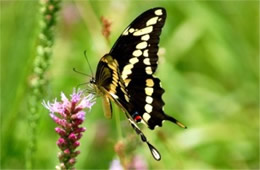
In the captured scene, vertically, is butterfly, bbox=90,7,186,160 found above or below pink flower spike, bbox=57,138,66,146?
above

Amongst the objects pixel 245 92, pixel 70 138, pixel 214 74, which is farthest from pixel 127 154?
pixel 214 74

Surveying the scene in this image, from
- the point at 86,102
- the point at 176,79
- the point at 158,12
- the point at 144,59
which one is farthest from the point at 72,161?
the point at 176,79

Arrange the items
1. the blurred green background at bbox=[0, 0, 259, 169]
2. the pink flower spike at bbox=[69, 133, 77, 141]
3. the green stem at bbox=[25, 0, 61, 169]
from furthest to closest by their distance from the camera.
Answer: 1. the blurred green background at bbox=[0, 0, 259, 169]
2. the green stem at bbox=[25, 0, 61, 169]
3. the pink flower spike at bbox=[69, 133, 77, 141]

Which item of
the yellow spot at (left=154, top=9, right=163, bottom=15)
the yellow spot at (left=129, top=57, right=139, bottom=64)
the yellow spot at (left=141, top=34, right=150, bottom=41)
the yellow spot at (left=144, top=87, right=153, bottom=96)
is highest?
the yellow spot at (left=154, top=9, right=163, bottom=15)

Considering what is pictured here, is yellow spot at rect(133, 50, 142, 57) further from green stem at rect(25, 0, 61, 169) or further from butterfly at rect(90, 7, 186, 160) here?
green stem at rect(25, 0, 61, 169)

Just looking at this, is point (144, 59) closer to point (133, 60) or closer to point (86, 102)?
point (133, 60)

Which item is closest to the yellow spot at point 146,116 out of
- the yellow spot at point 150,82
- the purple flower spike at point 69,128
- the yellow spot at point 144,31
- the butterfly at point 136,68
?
the butterfly at point 136,68

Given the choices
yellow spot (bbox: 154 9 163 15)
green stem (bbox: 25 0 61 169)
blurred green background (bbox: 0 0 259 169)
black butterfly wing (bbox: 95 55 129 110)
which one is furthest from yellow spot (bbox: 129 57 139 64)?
blurred green background (bbox: 0 0 259 169)
